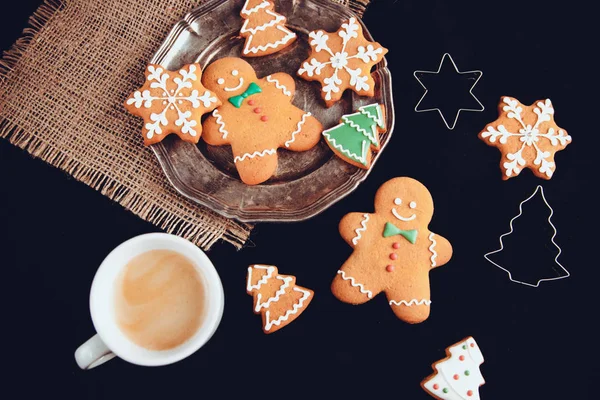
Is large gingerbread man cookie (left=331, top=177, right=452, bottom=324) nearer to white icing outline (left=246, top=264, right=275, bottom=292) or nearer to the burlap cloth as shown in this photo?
white icing outline (left=246, top=264, right=275, bottom=292)

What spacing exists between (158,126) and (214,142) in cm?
13

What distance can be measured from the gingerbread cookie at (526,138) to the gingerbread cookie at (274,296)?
1.83 ft

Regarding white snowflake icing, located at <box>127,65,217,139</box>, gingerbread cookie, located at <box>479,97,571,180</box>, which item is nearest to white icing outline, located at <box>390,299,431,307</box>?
gingerbread cookie, located at <box>479,97,571,180</box>

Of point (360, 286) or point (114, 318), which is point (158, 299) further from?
point (360, 286)

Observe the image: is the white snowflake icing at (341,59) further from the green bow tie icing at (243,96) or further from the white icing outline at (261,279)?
the white icing outline at (261,279)

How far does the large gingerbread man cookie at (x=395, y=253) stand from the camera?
109 centimetres

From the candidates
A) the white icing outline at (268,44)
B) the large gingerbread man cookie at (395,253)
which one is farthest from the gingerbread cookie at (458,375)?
the white icing outline at (268,44)

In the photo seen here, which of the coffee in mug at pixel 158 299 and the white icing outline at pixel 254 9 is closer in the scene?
the coffee in mug at pixel 158 299

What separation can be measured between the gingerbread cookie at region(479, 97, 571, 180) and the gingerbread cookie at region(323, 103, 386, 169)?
278 millimetres

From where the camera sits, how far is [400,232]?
3.63ft

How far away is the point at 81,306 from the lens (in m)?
1.18

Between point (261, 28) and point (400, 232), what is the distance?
0.56 meters

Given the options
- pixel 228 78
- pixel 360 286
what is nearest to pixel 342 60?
pixel 228 78

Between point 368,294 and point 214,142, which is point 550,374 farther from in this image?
point 214,142
